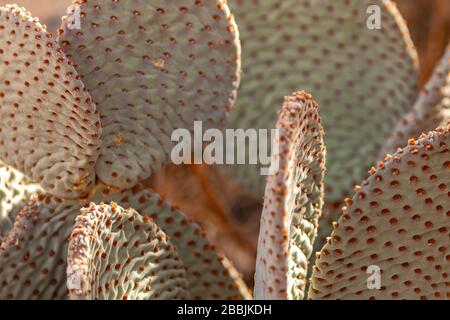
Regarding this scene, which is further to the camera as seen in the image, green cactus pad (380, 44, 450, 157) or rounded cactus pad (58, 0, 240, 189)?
green cactus pad (380, 44, 450, 157)

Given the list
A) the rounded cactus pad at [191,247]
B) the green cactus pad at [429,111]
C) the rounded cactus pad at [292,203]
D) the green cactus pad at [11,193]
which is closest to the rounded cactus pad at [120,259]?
the rounded cactus pad at [191,247]

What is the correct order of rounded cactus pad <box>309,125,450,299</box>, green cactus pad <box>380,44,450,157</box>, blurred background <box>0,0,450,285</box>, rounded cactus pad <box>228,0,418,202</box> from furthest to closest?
blurred background <box>0,0,450,285</box>, rounded cactus pad <box>228,0,418,202</box>, green cactus pad <box>380,44,450,157</box>, rounded cactus pad <box>309,125,450,299</box>

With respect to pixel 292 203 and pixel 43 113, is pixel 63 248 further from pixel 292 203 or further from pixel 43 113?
pixel 292 203

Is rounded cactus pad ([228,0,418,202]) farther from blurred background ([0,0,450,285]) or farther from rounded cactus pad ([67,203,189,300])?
rounded cactus pad ([67,203,189,300])

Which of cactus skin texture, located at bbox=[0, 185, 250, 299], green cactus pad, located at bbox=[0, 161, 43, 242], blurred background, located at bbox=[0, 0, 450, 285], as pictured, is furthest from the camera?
blurred background, located at bbox=[0, 0, 450, 285]

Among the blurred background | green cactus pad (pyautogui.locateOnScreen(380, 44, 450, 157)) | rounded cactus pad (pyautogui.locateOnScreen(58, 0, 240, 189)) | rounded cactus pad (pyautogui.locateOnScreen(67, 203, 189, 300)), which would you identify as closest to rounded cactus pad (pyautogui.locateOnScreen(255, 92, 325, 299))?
rounded cactus pad (pyautogui.locateOnScreen(67, 203, 189, 300))

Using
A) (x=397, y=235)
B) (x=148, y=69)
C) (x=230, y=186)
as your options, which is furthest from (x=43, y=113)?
(x=230, y=186)

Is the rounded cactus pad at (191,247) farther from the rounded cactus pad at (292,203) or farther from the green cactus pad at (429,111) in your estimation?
the green cactus pad at (429,111)
